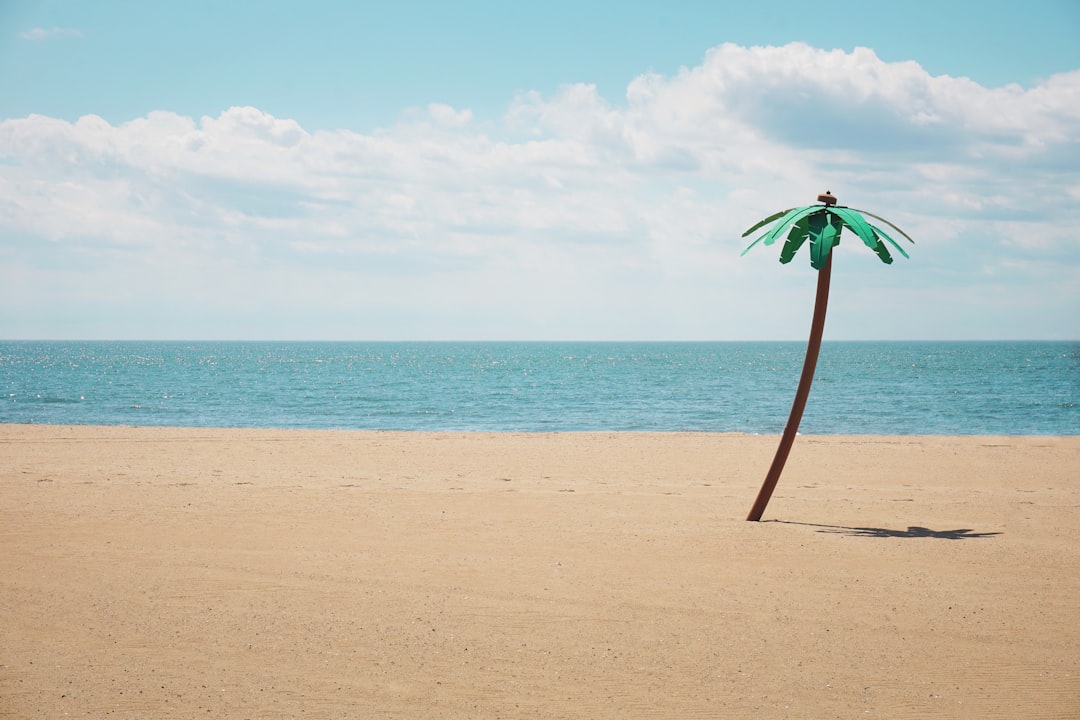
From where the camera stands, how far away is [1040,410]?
35.0 m

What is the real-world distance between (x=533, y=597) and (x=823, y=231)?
5.13 metres

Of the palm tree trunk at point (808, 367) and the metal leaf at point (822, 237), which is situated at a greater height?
the metal leaf at point (822, 237)

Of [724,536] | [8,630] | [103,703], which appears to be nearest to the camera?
[103,703]

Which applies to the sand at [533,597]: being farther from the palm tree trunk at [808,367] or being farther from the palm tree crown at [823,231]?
the palm tree crown at [823,231]

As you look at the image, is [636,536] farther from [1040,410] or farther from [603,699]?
[1040,410]

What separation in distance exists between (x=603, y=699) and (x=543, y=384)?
49.9 m

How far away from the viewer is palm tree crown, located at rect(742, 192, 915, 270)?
8.70 metres

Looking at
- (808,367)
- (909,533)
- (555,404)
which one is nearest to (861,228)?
(808,367)

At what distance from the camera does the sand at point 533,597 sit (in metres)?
5.18

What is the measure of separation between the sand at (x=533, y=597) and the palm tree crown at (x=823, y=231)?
3.25 m

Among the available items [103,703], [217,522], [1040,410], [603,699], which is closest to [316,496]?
[217,522]

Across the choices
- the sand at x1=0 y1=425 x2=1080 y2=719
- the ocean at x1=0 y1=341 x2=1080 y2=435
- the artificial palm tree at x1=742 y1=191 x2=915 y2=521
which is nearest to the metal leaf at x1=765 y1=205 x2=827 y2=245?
the artificial palm tree at x1=742 y1=191 x2=915 y2=521

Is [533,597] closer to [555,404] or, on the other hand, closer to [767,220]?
[767,220]

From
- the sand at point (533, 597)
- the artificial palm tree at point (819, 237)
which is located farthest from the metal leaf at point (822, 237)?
the sand at point (533, 597)
